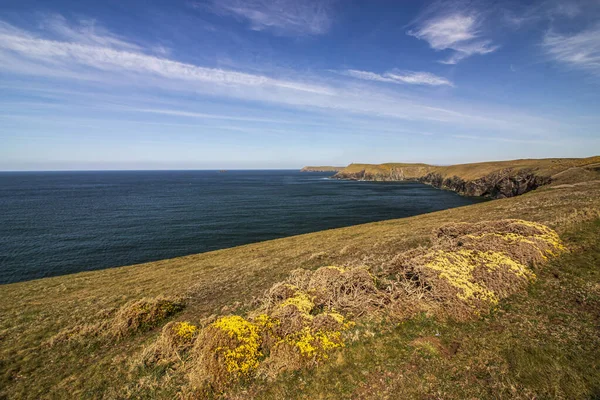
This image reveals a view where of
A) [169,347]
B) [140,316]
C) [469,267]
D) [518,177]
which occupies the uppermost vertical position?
[469,267]

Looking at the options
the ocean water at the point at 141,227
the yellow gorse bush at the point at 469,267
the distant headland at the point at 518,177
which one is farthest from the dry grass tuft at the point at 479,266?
the distant headland at the point at 518,177

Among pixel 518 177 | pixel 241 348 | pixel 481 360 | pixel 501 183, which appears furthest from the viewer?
pixel 501 183

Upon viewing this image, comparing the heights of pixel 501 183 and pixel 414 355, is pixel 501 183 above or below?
below

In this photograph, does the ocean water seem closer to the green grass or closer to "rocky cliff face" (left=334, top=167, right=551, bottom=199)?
"rocky cliff face" (left=334, top=167, right=551, bottom=199)

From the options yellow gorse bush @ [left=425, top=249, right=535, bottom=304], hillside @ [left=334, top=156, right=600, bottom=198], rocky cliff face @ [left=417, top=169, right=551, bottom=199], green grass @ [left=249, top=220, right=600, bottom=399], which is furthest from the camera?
rocky cliff face @ [left=417, top=169, right=551, bottom=199]

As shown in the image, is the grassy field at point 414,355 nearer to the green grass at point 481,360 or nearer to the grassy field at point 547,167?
the green grass at point 481,360

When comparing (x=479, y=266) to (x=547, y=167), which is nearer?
(x=479, y=266)

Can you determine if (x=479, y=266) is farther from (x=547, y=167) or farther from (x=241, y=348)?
(x=547, y=167)

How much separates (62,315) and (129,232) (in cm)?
4585

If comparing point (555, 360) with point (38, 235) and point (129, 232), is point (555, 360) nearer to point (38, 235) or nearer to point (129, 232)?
point (129, 232)

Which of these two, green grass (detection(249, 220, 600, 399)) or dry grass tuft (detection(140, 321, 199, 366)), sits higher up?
green grass (detection(249, 220, 600, 399))

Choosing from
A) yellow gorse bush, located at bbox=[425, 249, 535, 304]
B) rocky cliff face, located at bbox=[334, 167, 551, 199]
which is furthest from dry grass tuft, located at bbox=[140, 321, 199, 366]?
rocky cliff face, located at bbox=[334, 167, 551, 199]

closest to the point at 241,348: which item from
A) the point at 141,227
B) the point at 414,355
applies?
the point at 414,355

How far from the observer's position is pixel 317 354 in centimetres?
1069
